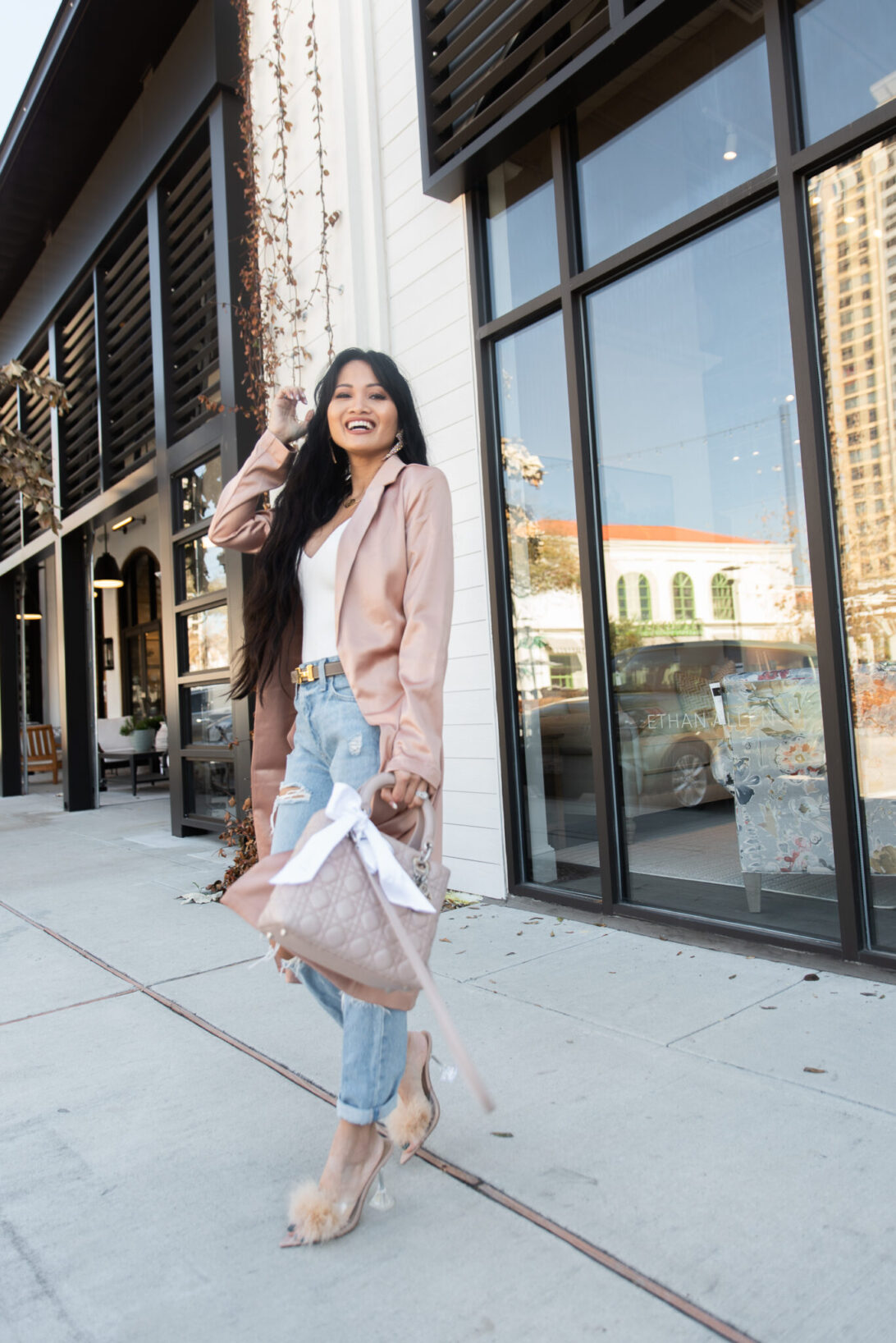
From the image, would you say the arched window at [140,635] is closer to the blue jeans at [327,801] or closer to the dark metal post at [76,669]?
the dark metal post at [76,669]

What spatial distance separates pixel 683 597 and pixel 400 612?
225 centimetres

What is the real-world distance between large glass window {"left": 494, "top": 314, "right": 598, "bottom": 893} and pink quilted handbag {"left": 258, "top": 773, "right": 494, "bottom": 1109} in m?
2.51

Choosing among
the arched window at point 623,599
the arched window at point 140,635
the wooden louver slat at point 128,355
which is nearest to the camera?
the arched window at point 623,599

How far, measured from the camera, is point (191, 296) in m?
6.48

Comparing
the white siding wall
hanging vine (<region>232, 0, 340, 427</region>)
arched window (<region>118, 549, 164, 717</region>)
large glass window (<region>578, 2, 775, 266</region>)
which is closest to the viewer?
large glass window (<region>578, 2, 775, 266</region>)

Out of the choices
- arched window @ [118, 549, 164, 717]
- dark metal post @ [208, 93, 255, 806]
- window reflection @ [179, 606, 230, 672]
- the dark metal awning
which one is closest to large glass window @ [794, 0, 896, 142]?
dark metal post @ [208, 93, 255, 806]

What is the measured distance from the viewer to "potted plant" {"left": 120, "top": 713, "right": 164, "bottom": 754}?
10852 mm

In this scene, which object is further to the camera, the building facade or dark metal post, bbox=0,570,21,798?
dark metal post, bbox=0,570,21,798

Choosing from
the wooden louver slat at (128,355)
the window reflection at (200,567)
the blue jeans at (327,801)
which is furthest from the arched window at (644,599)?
the wooden louver slat at (128,355)

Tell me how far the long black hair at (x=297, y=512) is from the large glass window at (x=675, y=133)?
206 centimetres

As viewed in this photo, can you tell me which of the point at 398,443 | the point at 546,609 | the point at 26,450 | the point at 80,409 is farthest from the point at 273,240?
the point at 80,409

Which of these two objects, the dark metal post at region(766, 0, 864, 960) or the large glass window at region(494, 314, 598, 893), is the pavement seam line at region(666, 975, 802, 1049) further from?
the large glass window at region(494, 314, 598, 893)

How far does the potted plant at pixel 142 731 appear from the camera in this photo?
427 inches

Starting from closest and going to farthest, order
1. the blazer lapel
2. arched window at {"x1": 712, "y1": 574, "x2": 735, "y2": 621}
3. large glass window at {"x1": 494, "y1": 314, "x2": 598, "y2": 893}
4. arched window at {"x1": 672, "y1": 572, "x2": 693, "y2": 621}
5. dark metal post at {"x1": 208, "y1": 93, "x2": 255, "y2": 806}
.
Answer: the blazer lapel < arched window at {"x1": 712, "y1": 574, "x2": 735, "y2": 621} < arched window at {"x1": 672, "y1": 572, "x2": 693, "y2": 621} < large glass window at {"x1": 494, "y1": 314, "x2": 598, "y2": 893} < dark metal post at {"x1": 208, "y1": 93, "x2": 255, "y2": 806}
